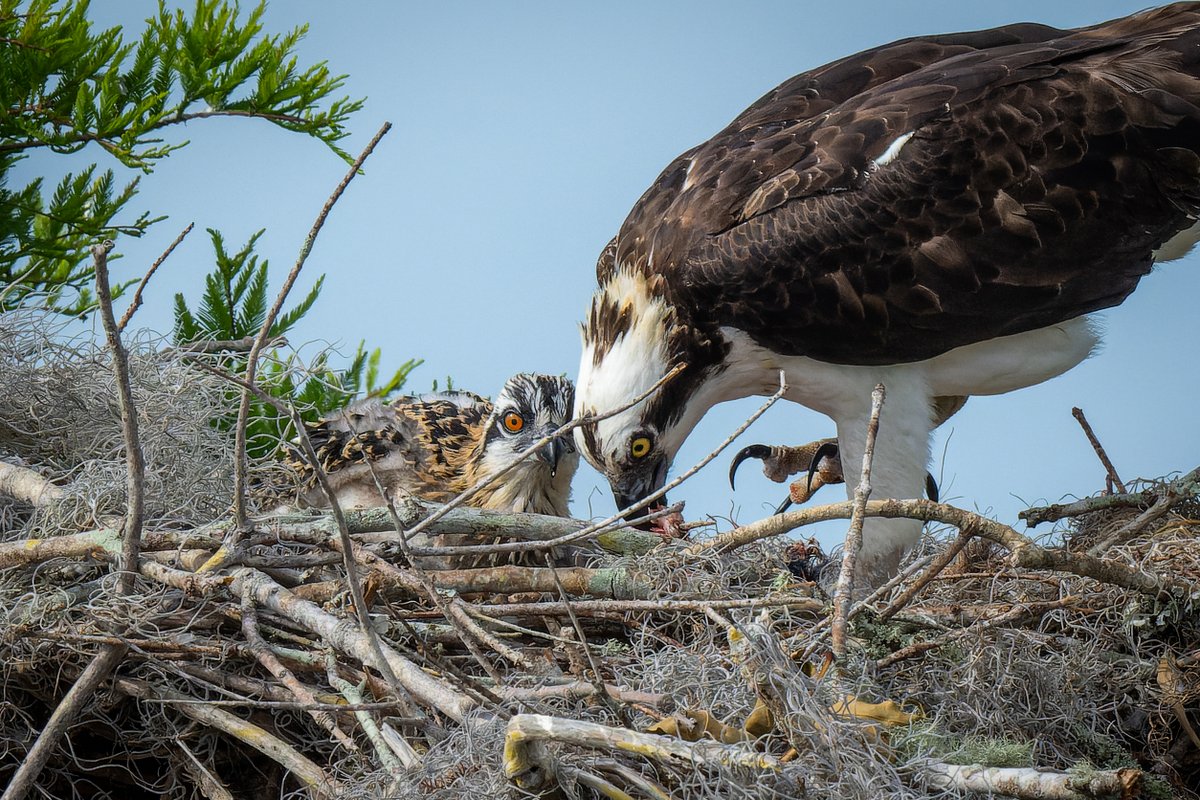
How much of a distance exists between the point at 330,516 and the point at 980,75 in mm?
2592

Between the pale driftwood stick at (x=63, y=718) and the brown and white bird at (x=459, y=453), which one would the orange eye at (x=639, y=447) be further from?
the pale driftwood stick at (x=63, y=718)

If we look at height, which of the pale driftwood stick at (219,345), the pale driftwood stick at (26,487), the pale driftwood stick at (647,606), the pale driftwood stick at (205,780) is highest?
the pale driftwood stick at (219,345)

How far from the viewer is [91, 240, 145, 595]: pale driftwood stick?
2164 mm

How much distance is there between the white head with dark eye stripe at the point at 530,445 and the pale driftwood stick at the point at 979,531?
1.05m

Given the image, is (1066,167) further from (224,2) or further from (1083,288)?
(224,2)

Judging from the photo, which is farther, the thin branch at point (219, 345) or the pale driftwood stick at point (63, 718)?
the thin branch at point (219, 345)

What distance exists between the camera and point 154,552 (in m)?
3.22

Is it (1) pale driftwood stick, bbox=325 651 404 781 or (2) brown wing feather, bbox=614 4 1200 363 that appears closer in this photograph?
(1) pale driftwood stick, bbox=325 651 404 781

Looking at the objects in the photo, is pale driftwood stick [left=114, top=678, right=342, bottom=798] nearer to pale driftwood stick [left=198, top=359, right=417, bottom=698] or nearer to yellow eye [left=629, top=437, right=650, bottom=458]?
pale driftwood stick [left=198, top=359, right=417, bottom=698]

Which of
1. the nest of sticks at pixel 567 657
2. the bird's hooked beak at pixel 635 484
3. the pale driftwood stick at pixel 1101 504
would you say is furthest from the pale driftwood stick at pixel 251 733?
the pale driftwood stick at pixel 1101 504

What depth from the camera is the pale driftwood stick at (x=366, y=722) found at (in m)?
2.40

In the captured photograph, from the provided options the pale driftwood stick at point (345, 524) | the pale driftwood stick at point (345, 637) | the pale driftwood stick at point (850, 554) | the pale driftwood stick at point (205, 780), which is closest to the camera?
the pale driftwood stick at point (345, 524)

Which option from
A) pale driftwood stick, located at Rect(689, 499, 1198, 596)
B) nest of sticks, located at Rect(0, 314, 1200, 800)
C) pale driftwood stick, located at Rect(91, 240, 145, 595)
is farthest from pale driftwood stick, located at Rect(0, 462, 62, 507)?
pale driftwood stick, located at Rect(689, 499, 1198, 596)

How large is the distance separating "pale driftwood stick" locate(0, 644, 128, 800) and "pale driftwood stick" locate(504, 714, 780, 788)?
1.30 m
